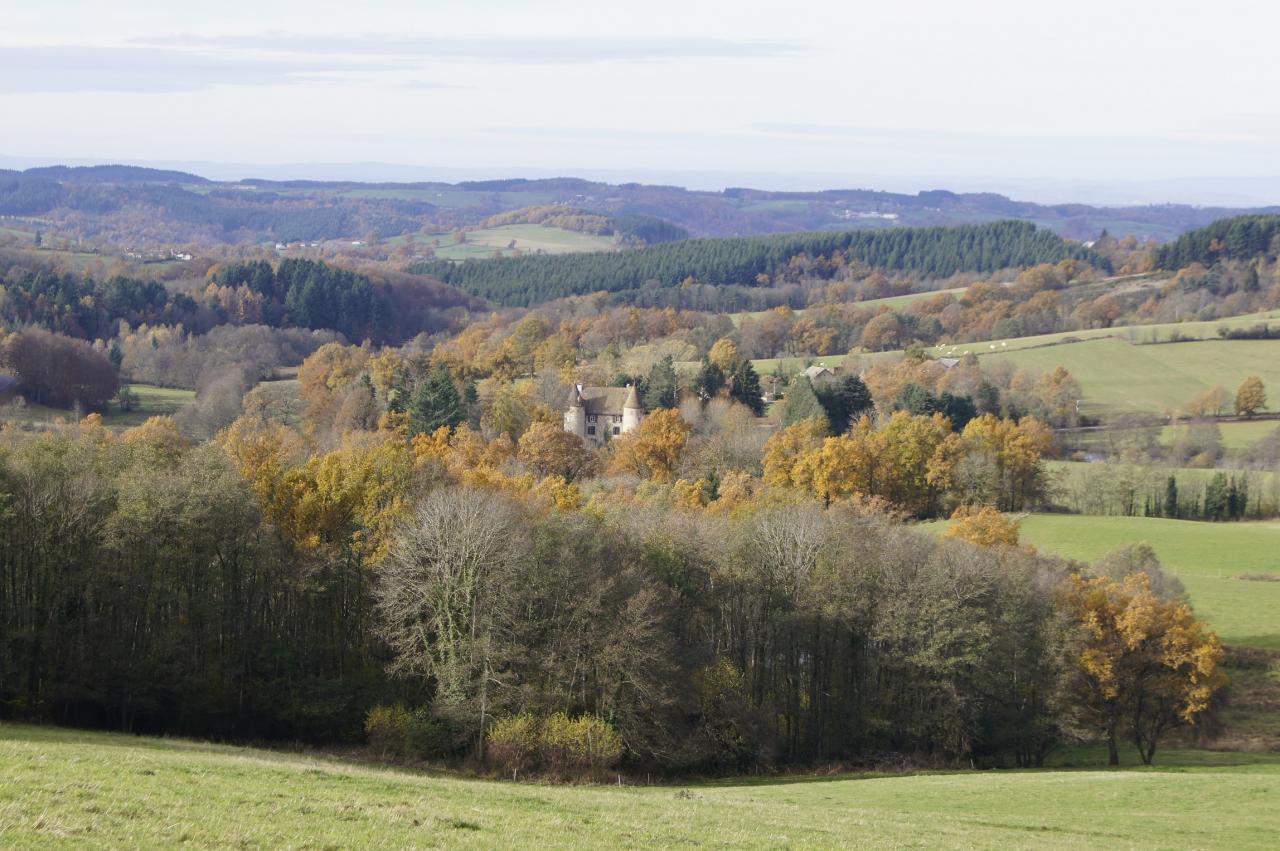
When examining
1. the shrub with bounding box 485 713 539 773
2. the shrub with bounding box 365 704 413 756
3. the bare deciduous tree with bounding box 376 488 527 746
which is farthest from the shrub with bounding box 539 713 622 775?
the shrub with bounding box 365 704 413 756

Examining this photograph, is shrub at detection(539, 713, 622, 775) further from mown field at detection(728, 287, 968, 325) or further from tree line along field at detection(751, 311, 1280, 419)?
mown field at detection(728, 287, 968, 325)

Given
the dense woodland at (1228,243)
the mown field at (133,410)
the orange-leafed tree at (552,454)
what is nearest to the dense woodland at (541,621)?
the orange-leafed tree at (552,454)

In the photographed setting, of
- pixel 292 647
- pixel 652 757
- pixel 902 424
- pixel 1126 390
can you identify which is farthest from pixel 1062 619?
pixel 1126 390

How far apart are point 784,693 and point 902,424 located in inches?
1626

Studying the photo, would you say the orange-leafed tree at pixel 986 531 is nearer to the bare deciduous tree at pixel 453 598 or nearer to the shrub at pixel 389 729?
the bare deciduous tree at pixel 453 598

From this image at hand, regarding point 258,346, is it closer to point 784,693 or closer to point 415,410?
point 415,410

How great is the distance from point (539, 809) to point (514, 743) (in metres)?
16.1

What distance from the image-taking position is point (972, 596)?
4288 cm

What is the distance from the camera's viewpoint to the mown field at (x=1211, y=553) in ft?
175

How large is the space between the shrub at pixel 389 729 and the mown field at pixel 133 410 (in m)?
54.2

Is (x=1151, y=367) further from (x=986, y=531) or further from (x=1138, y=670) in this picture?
(x=1138, y=670)

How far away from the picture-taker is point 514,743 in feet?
117

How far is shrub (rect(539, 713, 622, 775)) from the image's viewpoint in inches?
1400

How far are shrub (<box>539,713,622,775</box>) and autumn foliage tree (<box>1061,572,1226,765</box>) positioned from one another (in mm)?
16440
